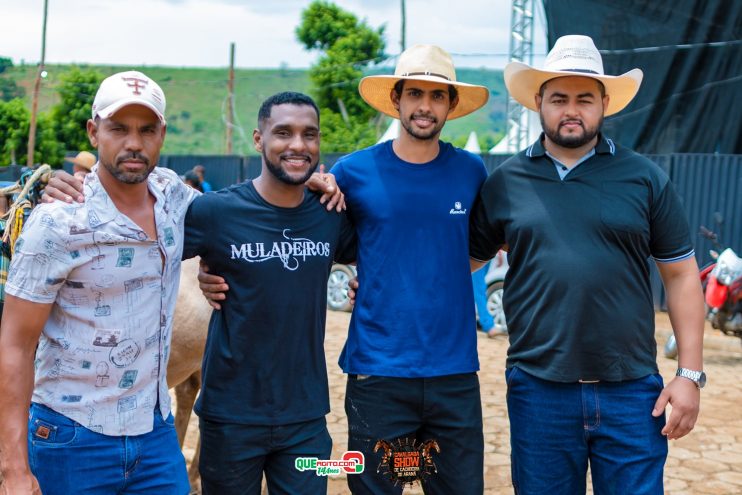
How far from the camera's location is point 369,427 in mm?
3164

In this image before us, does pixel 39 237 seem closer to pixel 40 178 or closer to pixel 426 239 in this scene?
pixel 40 178

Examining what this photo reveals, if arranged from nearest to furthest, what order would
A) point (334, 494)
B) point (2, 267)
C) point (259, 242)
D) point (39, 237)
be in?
point (39, 237)
point (259, 242)
point (2, 267)
point (334, 494)

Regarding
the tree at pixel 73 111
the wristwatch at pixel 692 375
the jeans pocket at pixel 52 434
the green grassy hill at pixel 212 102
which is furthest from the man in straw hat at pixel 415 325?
the green grassy hill at pixel 212 102

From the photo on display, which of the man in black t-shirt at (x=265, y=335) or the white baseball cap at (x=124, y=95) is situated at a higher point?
the white baseball cap at (x=124, y=95)

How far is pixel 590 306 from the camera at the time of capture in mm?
2945

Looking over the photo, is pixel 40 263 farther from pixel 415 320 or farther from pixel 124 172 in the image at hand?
pixel 415 320

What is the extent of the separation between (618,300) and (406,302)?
2.72 feet

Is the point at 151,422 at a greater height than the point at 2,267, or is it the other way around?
the point at 2,267

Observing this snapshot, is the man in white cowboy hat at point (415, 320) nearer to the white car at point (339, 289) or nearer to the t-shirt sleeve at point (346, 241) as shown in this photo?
the t-shirt sleeve at point (346, 241)

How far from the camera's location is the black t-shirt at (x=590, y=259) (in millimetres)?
2949

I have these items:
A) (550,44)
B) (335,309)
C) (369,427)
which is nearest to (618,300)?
(369,427)

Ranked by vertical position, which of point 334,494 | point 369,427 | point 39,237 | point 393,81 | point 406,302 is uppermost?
point 393,81

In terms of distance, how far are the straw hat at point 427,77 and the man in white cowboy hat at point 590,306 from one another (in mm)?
489

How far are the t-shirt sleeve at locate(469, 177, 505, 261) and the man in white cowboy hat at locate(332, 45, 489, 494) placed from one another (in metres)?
0.07
